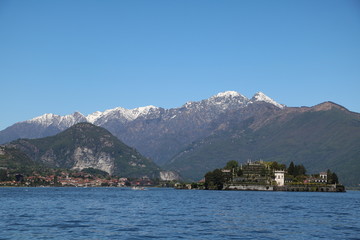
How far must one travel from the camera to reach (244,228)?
309ft

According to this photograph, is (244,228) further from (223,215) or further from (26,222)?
(26,222)

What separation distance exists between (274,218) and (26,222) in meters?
46.7

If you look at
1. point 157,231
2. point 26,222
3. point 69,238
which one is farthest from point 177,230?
point 26,222

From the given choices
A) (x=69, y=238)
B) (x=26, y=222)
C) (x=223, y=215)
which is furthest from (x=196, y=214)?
(x=69, y=238)

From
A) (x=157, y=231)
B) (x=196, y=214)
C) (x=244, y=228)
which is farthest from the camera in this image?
(x=196, y=214)

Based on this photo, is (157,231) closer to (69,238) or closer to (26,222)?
(69,238)

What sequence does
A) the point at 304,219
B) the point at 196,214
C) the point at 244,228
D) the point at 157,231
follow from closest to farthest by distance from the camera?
the point at 157,231
the point at 244,228
the point at 304,219
the point at 196,214

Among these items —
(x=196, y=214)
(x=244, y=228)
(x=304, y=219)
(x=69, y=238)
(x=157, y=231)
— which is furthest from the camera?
(x=196, y=214)

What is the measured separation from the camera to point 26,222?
98.1 m

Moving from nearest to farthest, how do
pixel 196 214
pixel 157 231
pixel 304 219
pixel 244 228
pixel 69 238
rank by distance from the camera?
1. pixel 69 238
2. pixel 157 231
3. pixel 244 228
4. pixel 304 219
5. pixel 196 214

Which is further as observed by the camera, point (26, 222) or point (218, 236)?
point (26, 222)

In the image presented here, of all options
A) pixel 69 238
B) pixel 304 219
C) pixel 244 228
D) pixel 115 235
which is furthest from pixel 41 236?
pixel 304 219

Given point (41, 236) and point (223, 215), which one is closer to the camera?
point (41, 236)

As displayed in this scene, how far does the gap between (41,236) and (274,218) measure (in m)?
49.8
